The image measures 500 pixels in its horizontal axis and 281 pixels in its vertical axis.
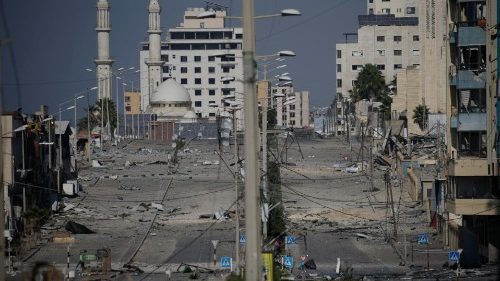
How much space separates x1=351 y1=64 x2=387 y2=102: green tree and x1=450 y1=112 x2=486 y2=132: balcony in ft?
332

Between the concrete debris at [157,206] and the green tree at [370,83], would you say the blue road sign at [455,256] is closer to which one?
the concrete debris at [157,206]

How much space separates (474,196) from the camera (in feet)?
156

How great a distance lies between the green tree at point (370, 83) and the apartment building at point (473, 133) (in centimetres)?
9993

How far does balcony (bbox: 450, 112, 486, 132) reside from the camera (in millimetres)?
49312

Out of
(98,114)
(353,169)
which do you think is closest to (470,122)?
(353,169)

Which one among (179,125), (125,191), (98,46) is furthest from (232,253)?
(98,46)

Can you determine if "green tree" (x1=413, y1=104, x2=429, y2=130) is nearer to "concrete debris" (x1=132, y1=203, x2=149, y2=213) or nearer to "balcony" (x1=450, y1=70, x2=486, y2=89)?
"concrete debris" (x1=132, y1=203, x2=149, y2=213)

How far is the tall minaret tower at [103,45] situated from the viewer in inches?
7131

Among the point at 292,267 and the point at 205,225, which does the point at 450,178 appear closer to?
the point at 292,267

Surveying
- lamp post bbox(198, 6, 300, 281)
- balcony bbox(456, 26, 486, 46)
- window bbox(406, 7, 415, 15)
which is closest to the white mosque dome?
window bbox(406, 7, 415, 15)

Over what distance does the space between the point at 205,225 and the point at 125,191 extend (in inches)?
663

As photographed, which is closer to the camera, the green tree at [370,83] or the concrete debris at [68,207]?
the concrete debris at [68,207]

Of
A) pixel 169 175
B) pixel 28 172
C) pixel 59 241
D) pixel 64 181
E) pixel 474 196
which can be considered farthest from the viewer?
pixel 169 175

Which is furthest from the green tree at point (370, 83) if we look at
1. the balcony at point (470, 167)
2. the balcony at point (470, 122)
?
the balcony at point (470, 167)
